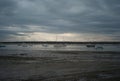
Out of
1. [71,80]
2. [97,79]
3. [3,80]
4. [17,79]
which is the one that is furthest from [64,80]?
[3,80]

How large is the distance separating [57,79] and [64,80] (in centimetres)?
83

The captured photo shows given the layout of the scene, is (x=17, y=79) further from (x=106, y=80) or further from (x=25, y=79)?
(x=106, y=80)

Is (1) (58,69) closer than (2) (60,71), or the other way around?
(2) (60,71)

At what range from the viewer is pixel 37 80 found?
643 inches

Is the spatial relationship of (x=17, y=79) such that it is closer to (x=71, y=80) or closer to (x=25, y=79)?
(x=25, y=79)

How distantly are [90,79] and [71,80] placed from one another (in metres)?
1.71

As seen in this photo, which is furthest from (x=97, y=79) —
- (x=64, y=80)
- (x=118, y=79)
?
(x=64, y=80)

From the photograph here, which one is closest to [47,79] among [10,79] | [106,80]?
[10,79]

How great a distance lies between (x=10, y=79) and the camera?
1697cm

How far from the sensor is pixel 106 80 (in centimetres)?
1595

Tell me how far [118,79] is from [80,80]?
10.6 feet

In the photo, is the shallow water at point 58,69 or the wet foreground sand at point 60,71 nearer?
the wet foreground sand at point 60,71

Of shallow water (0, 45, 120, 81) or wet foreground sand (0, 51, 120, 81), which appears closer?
wet foreground sand (0, 51, 120, 81)

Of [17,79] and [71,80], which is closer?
[71,80]
